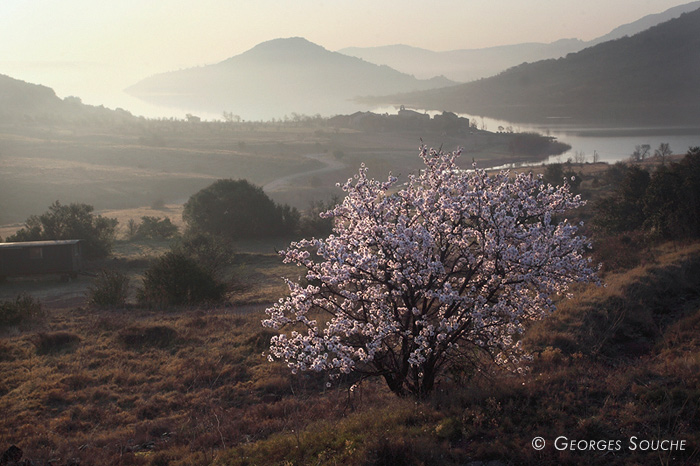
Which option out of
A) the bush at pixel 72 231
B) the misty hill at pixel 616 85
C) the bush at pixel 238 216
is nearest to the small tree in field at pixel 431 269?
the bush at pixel 72 231

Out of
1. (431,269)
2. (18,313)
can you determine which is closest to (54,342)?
(18,313)

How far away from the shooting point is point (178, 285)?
747 inches

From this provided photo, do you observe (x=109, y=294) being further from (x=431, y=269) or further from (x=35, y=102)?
(x=35, y=102)

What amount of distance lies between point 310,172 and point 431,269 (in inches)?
2705

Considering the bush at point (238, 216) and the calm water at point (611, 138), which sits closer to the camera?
the bush at point (238, 216)

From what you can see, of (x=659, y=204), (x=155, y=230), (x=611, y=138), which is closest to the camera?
(x=659, y=204)

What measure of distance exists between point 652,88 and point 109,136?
432 ft

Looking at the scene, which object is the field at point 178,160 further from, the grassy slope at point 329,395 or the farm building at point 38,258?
the grassy slope at point 329,395

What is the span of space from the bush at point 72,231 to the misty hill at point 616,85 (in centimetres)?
12200

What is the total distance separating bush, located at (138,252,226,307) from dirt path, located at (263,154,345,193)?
40883 millimetres

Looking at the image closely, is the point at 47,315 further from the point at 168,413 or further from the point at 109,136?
the point at 109,136

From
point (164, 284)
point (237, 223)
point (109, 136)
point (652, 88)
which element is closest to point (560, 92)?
point (652, 88)

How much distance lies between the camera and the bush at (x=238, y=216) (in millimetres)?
35500

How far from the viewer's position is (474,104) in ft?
599
